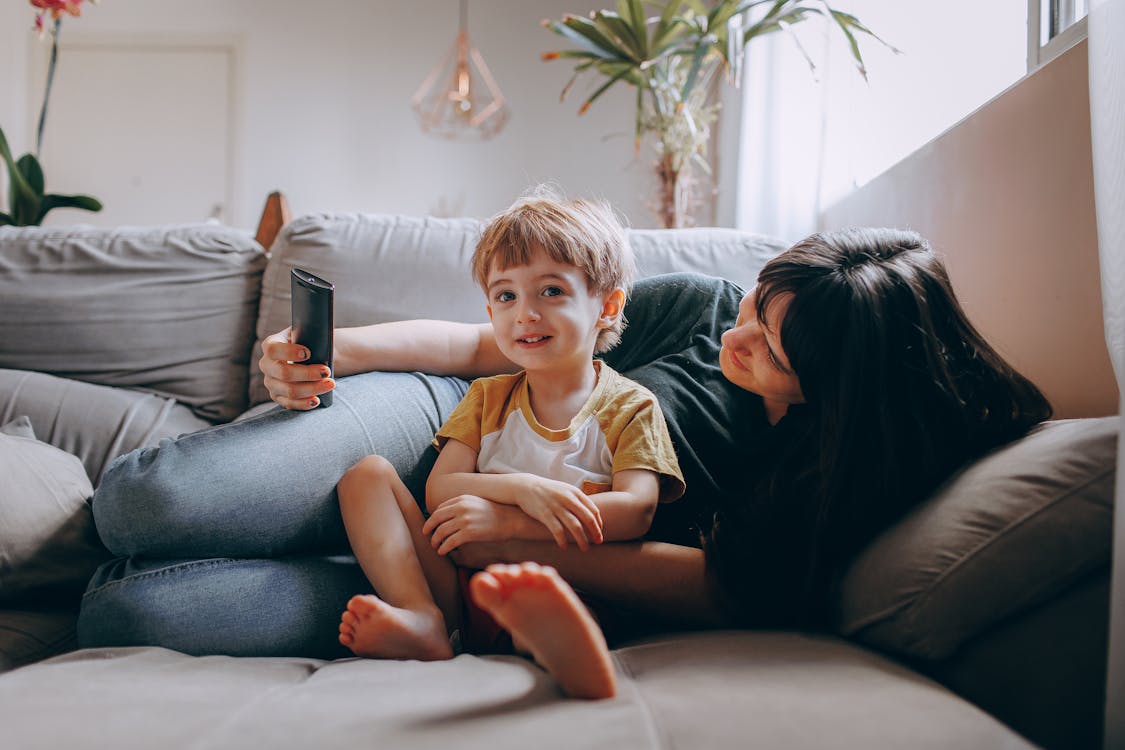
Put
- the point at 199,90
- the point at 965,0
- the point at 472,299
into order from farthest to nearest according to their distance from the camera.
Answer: the point at 199,90 → the point at 965,0 → the point at 472,299

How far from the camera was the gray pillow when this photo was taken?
1.01 metres

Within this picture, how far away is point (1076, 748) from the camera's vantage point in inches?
25.9

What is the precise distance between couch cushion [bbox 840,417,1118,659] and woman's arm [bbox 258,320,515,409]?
→ 0.72 meters

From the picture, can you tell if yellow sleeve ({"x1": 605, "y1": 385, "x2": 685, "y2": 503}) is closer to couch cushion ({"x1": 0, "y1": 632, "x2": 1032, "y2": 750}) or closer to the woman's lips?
the woman's lips

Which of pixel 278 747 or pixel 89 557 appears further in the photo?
pixel 89 557

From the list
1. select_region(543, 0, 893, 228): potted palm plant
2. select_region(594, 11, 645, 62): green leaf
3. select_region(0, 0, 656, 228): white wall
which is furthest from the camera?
select_region(0, 0, 656, 228): white wall

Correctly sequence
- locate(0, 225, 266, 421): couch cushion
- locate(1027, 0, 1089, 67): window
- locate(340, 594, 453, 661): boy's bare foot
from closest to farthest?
locate(340, 594, 453, 661): boy's bare foot
locate(1027, 0, 1089, 67): window
locate(0, 225, 266, 421): couch cushion

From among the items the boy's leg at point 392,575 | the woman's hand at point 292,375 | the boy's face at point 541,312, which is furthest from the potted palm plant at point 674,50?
the boy's leg at point 392,575

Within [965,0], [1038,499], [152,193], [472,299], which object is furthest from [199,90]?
[1038,499]

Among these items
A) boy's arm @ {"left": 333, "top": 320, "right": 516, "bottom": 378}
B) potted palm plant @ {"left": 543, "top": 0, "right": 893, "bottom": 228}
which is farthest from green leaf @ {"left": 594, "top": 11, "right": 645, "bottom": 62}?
boy's arm @ {"left": 333, "top": 320, "right": 516, "bottom": 378}

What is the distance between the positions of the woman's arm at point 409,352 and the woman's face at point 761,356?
1.49 ft

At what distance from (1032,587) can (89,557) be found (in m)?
1.10

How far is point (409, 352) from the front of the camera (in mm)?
1283

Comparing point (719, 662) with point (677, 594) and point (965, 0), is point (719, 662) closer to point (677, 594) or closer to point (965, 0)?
point (677, 594)
